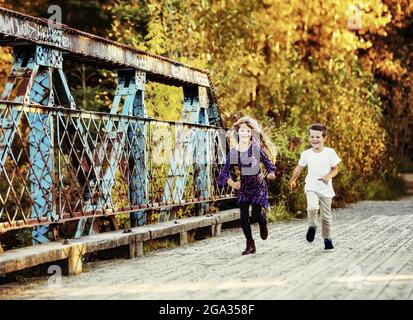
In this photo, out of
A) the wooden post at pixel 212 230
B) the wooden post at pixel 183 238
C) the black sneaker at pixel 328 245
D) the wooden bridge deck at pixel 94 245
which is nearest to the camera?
the wooden bridge deck at pixel 94 245

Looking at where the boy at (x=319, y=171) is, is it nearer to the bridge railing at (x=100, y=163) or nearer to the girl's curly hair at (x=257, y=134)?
the girl's curly hair at (x=257, y=134)

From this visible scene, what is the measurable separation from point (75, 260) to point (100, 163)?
1.57 meters

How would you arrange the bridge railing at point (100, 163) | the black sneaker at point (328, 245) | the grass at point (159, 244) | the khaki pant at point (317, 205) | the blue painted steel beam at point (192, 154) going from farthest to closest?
the blue painted steel beam at point (192, 154)
the grass at point (159, 244)
the khaki pant at point (317, 205)
the black sneaker at point (328, 245)
the bridge railing at point (100, 163)

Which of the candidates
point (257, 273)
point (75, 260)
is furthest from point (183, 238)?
point (257, 273)

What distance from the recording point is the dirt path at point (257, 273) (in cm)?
718

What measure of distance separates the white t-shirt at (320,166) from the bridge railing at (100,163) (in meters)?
1.92

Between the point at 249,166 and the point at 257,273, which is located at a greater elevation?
the point at 249,166

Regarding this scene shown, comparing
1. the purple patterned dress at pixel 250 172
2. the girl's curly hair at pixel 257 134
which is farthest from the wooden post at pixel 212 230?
the purple patterned dress at pixel 250 172

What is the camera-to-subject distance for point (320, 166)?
10.9m

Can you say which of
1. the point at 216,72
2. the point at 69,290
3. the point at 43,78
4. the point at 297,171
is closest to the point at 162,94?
the point at 216,72

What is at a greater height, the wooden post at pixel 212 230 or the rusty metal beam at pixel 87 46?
the rusty metal beam at pixel 87 46

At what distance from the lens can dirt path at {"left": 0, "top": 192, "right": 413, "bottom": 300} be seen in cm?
718

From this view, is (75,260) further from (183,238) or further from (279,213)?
(279,213)

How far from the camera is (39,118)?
8.73 meters
